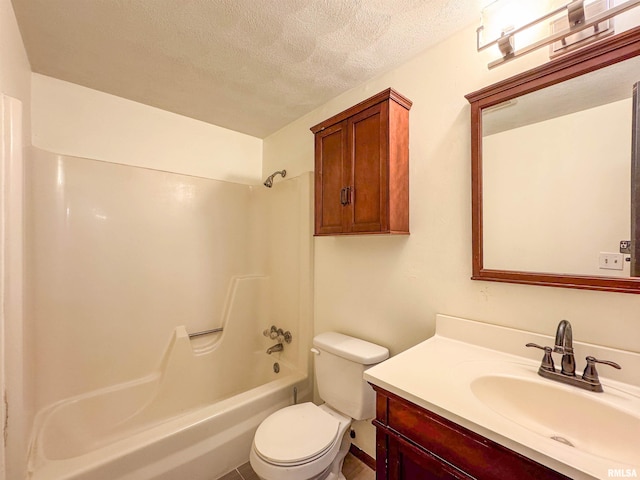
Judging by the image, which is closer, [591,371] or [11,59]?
[591,371]

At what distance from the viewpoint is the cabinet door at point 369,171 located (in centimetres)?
135

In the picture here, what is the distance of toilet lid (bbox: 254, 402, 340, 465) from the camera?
118cm

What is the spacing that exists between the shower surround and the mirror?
1193 mm

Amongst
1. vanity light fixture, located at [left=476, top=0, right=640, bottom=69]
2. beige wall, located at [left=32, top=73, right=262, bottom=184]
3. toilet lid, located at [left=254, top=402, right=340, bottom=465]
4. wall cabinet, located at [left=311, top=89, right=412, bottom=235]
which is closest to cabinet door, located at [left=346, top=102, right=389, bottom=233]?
wall cabinet, located at [left=311, top=89, right=412, bottom=235]

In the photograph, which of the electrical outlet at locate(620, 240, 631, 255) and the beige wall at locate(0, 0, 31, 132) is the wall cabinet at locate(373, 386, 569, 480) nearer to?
the electrical outlet at locate(620, 240, 631, 255)

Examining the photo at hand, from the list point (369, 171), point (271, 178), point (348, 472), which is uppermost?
point (271, 178)

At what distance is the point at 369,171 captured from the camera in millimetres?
1406

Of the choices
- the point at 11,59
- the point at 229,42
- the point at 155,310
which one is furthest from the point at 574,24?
the point at 155,310

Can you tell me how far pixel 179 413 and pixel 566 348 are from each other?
2.26 metres

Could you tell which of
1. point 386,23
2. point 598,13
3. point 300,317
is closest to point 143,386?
point 300,317

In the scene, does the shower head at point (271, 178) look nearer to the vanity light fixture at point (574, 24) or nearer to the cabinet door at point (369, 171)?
the cabinet door at point (369, 171)

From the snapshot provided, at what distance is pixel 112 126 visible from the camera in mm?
1873

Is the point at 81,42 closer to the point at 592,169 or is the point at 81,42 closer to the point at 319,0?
the point at 319,0

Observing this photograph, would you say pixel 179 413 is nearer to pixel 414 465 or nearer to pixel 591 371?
pixel 414 465
